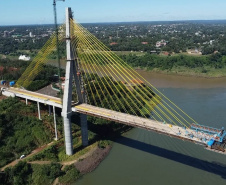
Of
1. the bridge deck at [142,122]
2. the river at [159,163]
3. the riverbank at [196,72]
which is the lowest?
the river at [159,163]

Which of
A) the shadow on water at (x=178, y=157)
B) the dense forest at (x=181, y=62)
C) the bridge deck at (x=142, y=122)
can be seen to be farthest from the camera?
the dense forest at (x=181, y=62)

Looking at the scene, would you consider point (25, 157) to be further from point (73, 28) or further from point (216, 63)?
point (216, 63)

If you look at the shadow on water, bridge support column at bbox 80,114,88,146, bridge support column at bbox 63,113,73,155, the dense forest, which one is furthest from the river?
the dense forest

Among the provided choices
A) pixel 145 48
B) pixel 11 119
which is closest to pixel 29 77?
pixel 11 119

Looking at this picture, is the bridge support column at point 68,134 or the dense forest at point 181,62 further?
the dense forest at point 181,62

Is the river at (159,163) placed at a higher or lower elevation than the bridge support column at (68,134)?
lower

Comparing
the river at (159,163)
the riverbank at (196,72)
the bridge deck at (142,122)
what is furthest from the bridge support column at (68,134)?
the riverbank at (196,72)

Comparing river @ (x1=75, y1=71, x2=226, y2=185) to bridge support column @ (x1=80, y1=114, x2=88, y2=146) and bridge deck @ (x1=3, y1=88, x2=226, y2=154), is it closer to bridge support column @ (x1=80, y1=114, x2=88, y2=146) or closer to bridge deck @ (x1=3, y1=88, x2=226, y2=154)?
bridge support column @ (x1=80, y1=114, x2=88, y2=146)

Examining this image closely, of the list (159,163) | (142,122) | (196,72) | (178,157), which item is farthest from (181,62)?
(142,122)

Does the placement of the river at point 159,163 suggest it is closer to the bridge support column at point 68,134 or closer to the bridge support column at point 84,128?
the bridge support column at point 84,128
